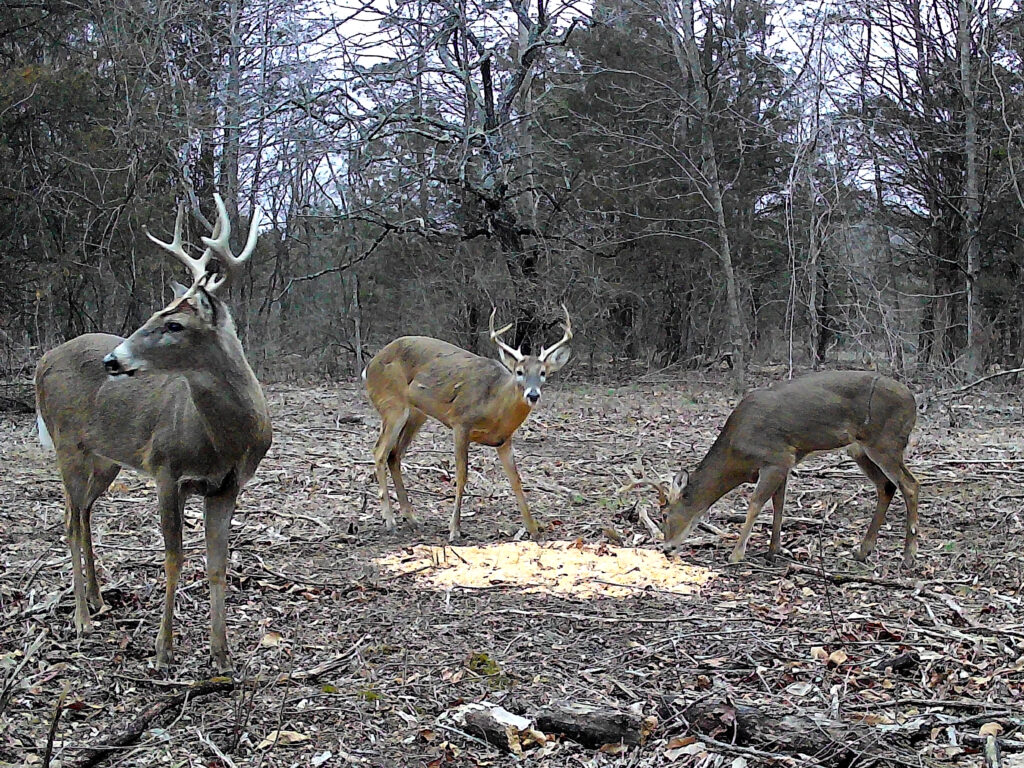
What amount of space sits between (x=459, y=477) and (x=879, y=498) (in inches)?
123

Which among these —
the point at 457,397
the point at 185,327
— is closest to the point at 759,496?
the point at 457,397

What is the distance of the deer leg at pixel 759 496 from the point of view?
7.20 m

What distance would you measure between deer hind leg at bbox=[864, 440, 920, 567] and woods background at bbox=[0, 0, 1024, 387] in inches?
112

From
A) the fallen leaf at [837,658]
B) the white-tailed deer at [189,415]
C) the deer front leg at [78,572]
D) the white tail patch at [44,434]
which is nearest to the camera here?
the white-tailed deer at [189,415]

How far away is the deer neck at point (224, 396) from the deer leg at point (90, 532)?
111 centimetres

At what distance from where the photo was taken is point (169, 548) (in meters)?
4.91

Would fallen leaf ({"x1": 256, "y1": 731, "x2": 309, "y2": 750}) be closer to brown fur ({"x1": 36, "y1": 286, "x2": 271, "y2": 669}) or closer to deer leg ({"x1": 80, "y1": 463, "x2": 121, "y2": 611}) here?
brown fur ({"x1": 36, "y1": 286, "x2": 271, "y2": 669})

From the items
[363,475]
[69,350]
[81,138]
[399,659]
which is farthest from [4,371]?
[399,659]

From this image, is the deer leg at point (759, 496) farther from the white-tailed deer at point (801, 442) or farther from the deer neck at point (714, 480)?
the deer neck at point (714, 480)

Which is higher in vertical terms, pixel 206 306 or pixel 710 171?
pixel 710 171

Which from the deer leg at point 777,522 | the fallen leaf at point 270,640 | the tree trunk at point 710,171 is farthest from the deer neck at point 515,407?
the tree trunk at point 710,171

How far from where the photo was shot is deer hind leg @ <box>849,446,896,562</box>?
720 cm

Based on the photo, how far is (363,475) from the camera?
32.7 ft

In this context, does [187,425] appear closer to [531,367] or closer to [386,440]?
[531,367]
